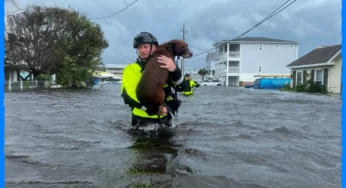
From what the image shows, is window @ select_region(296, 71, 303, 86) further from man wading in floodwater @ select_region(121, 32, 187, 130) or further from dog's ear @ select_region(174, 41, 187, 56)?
dog's ear @ select_region(174, 41, 187, 56)

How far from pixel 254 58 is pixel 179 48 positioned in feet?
172

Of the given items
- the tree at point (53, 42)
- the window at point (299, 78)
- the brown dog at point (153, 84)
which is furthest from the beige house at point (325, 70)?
the brown dog at point (153, 84)

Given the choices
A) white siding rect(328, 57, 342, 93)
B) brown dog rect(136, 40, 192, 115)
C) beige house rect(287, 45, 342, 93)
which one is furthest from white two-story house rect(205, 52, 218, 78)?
brown dog rect(136, 40, 192, 115)

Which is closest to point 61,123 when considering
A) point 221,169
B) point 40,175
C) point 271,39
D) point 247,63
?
point 40,175

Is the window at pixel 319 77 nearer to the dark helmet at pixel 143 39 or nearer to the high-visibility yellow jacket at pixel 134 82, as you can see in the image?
the high-visibility yellow jacket at pixel 134 82

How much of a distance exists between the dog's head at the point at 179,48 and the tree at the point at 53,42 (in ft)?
92.3

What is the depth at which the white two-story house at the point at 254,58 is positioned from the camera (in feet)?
177

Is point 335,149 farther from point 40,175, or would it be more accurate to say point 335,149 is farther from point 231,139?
point 40,175

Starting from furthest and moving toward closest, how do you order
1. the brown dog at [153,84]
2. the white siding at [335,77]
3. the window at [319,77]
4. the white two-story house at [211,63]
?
the white two-story house at [211,63]
the window at [319,77]
the white siding at [335,77]
the brown dog at [153,84]

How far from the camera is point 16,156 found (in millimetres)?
3809

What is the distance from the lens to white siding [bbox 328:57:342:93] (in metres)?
24.2

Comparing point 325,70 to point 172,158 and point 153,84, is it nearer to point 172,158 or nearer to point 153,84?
point 172,158

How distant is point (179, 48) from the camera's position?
4062 millimetres

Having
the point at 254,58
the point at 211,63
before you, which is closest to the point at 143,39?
the point at 254,58
